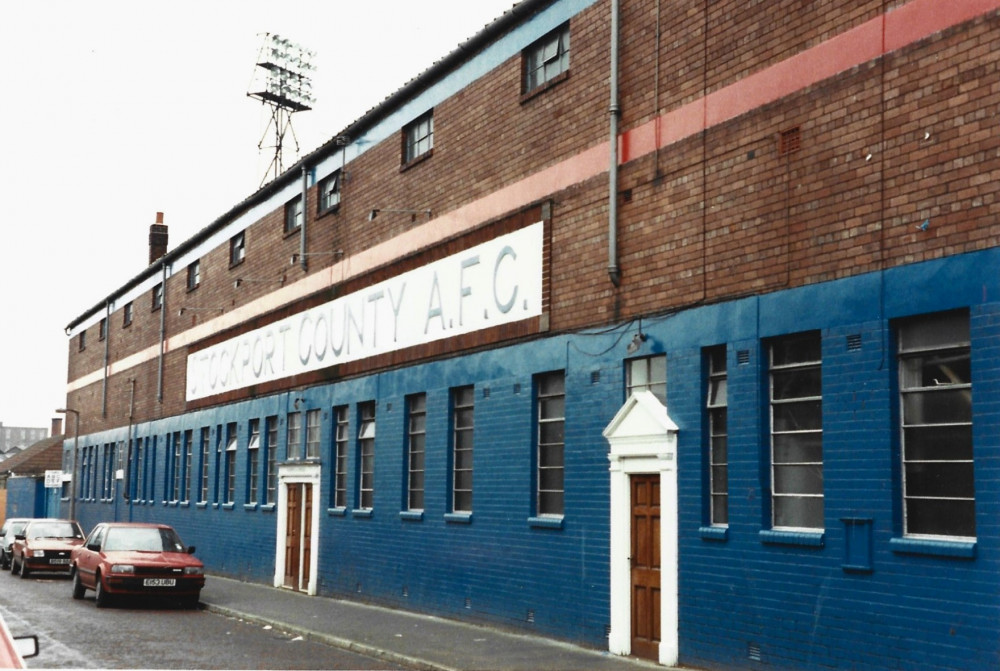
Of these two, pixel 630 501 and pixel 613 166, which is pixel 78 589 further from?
pixel 613 166

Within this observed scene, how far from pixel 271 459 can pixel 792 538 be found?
1852 centimetres

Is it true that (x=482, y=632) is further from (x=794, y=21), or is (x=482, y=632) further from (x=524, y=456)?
(x=794, y=21)

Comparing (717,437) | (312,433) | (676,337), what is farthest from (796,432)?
(312,433)

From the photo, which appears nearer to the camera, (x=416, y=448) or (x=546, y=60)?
(x=546, y=60)

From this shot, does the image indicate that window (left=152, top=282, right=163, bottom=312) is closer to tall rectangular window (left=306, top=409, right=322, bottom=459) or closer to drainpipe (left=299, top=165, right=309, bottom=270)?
drainpipe (left=299, top=165, right=309, bottom=270)

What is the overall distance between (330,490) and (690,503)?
12.3 m

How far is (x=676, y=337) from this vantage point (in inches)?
569

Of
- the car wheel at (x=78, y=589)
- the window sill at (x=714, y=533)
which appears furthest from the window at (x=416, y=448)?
the window sill at (x=714, y=533)

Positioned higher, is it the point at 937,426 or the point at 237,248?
the point at 237,248

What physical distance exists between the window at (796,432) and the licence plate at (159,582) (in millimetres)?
12844

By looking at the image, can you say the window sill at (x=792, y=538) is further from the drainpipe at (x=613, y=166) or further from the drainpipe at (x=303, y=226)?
the drainpipe at (x=303, y=226)

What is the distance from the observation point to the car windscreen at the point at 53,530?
31.6 metres

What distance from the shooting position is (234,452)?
31531 mm

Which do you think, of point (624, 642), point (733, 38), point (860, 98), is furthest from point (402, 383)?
point (860, 98)
